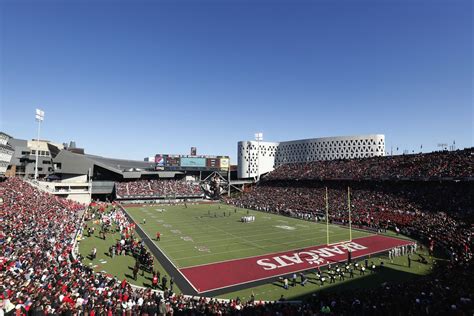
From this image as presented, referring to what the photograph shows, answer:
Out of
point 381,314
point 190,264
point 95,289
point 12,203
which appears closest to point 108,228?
point 12,203

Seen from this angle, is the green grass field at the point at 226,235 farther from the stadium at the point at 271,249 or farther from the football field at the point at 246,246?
the stadium at the point at 271,249

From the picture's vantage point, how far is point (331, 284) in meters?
19.3

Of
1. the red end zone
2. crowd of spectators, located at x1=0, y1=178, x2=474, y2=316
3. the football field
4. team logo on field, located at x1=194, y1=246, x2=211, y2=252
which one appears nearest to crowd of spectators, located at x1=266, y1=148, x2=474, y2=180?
the football field

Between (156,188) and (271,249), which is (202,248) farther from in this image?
(156,188)

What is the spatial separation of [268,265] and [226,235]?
1169 cm

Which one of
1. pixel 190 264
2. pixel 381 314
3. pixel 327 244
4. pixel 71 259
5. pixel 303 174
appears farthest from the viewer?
pixel 303 174

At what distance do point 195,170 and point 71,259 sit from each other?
67320mm

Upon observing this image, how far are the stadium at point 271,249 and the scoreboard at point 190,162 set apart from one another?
20.8 metres

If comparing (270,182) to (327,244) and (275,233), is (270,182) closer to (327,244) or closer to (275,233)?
(275,233)

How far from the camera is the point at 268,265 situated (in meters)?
23.0

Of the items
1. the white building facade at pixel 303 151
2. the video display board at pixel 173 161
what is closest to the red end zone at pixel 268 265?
the video display board at pixel 173 161

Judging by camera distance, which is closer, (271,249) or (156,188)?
(271,249)

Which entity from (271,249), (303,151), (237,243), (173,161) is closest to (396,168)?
(271,249)

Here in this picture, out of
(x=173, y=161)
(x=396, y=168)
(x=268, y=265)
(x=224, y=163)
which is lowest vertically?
(x=268, y=265)
